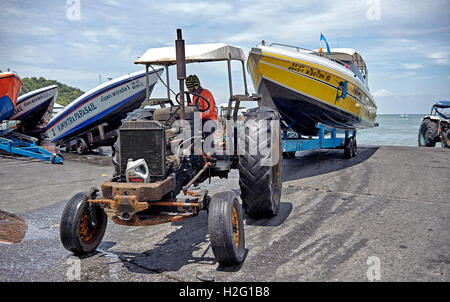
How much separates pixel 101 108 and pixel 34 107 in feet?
13.6

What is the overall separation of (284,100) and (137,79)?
20.6ft

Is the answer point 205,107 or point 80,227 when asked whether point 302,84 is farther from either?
point 80,227

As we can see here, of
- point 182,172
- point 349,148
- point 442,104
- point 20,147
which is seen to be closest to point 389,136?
point 442,104

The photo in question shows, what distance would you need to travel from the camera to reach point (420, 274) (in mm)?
3031

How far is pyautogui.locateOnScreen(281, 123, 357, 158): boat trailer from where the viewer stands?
7650 millimetres

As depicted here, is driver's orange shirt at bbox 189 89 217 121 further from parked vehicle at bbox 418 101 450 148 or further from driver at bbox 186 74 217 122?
parked vehicle at bbox 418 101 450 148

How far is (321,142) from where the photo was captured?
8617 millimetres

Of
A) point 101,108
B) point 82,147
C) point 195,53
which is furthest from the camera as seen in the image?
point 82,147

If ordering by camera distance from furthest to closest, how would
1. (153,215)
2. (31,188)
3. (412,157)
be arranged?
(412,157)
(31,188)
(153,215)

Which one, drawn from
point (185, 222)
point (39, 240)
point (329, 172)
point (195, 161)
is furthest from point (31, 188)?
point (329, 172)

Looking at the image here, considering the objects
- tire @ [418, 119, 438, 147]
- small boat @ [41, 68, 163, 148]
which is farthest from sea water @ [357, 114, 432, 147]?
small boat @ [41, 68, 163, 148]

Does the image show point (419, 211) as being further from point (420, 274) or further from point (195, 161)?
point (195, 161)

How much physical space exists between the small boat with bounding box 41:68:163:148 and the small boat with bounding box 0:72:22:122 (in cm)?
146

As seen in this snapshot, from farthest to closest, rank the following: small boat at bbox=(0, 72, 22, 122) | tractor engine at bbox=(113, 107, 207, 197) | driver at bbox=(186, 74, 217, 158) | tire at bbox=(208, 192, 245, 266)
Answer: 1. small boat at bbox=(0, 72, 22, 122)
2. driver at bbox=(186, 74, 217, 158)
3. tractor engine at bbox=(113, 107, 207, 197)
4. tire at bbox=(208, 192, 245, 266)
